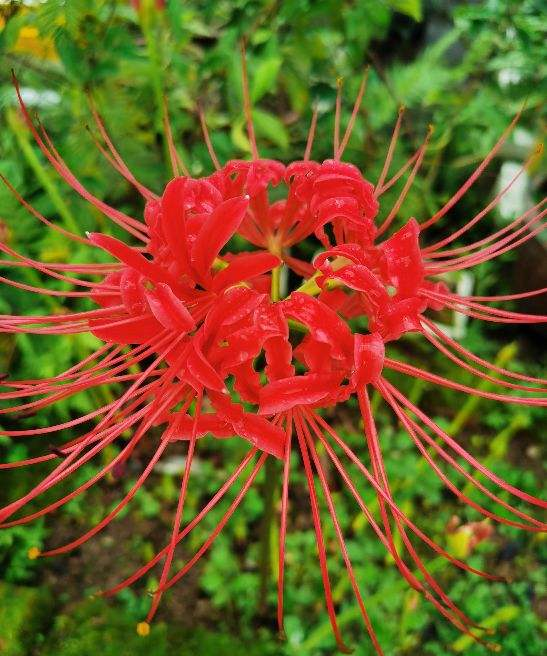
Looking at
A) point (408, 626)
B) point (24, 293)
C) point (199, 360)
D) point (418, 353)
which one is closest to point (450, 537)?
point (408, 626)

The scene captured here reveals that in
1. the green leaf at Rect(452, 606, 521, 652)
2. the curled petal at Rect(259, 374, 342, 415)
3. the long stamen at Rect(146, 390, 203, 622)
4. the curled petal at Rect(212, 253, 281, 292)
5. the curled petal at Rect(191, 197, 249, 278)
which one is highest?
the curled petal at Rect(191, 197, 249, 278)

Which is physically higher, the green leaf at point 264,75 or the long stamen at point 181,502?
the green leaf at point 264,75

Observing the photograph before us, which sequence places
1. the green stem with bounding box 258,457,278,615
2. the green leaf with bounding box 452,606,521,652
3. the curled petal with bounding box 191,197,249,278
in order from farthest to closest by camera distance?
the green leaf with bounding box 452,606,521,652
the green stem with bounding box 258,457,278,615
the curled petal with bounding box 191,197,249,278

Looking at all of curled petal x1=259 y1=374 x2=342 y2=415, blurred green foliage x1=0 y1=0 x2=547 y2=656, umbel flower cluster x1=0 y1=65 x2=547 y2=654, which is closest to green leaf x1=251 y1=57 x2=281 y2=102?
blurred green foliage x1=0 y1=0 x2=547 y2=656

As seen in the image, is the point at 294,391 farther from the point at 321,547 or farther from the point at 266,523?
the point at 266,523

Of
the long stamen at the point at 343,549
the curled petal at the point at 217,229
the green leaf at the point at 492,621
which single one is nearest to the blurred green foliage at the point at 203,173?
the green leaf at the point at 492,621

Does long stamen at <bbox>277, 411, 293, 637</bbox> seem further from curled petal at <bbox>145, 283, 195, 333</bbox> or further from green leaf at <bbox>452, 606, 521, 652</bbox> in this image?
green leaf at <bbox>452, 606, 521, 652</bbox>

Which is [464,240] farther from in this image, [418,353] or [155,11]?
[155,11]

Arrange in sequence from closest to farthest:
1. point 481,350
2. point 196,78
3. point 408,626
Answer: point 408,626 → point 196,78 → point 481,350

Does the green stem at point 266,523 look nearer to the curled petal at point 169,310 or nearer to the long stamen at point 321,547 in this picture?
the long stamen at point 321,547
